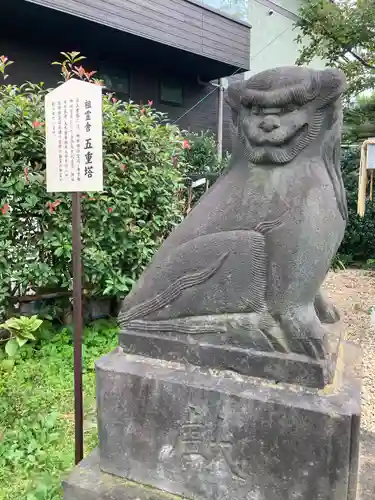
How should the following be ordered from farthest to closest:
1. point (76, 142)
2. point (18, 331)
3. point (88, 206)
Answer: point (88, 206), point (18, 331), point (76, 142)

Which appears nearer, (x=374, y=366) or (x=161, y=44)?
(x=374, y=366)

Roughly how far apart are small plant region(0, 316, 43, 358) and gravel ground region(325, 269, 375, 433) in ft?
7.68

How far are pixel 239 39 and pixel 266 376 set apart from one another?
29.2ft

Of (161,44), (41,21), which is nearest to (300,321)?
(41,21)

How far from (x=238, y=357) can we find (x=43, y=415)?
1.68 meters

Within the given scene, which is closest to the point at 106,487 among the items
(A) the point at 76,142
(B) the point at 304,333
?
(B) the point at 304,333

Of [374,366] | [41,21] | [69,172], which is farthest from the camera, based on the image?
[41,21]

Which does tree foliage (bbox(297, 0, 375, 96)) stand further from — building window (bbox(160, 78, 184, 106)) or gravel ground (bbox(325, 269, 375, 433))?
gravel ground (bbox(325, 269, 375, 433))

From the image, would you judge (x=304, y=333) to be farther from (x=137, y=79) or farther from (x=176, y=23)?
(x=137, y=79)

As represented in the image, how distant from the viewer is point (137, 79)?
351 inches

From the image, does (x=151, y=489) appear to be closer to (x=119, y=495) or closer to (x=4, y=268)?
(x=119, y=495)

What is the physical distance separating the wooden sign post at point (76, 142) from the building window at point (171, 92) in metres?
7.79

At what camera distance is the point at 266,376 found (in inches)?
65.5

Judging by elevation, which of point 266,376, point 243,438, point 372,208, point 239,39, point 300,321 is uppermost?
point 239,39
